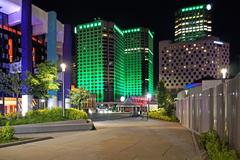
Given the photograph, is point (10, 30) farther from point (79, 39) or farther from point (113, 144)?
point (79, 39)

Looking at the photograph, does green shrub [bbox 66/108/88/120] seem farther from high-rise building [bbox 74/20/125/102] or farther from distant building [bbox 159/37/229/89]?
distant building [bbox 159/37/229/89]

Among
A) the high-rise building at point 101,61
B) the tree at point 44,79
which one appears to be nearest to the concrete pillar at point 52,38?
the tree at point 44,79

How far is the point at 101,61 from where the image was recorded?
561 ft

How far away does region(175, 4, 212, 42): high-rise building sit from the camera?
185m

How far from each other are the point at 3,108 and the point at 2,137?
48853 mm

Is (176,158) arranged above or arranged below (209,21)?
below

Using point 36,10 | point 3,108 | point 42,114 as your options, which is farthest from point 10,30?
point 42,114

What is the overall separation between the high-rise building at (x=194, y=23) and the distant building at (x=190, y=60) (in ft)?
51.7

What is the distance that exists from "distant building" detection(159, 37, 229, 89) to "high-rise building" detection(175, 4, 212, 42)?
1577cm

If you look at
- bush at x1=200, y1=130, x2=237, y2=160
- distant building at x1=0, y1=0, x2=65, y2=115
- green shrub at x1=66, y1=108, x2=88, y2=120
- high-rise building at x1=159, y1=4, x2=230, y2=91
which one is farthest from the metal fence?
high-rise building at x1=159, y1=4, x2=230, y2=91

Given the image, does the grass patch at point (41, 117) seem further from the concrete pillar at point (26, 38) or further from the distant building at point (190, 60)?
the distant building at point (190, 60)

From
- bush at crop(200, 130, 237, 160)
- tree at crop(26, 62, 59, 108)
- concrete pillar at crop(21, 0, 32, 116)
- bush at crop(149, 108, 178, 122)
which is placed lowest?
bush at crop(149, 108, 178, 122)

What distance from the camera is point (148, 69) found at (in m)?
198

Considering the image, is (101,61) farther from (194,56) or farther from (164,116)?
(164,116)
